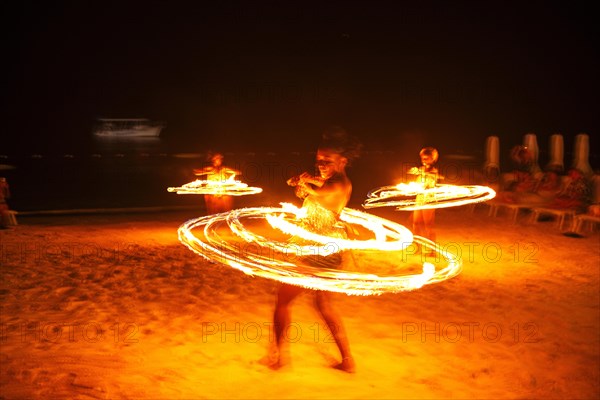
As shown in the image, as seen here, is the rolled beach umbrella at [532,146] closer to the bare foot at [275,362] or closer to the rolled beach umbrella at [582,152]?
the rolled beach umbrella at [582,152]

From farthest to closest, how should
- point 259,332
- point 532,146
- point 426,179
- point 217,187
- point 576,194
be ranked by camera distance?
point 532,146 → point 576,194 → point 217,187 → point 426,179 → point 259,332

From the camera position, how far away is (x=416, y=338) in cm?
632

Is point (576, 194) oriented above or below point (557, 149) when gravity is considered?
below

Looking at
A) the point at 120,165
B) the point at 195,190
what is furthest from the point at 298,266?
the point at 120,165

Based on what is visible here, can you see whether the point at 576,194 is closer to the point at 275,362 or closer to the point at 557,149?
the point at 557,149

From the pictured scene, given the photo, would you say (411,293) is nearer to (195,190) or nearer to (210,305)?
(210,305)

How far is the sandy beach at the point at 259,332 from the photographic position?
5.14m

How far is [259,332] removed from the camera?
6.43 metres

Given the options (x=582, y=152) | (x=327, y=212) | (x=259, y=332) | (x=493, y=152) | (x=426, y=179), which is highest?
(x=327, y=212)

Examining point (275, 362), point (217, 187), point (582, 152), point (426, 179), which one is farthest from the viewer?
point (582, 152)

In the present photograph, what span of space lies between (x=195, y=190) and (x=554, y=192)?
27.0ft

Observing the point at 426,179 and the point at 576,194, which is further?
the point at 576,194

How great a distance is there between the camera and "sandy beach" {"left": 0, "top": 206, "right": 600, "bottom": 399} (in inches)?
202

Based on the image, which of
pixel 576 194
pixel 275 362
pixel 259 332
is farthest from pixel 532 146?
pixel 275 362
